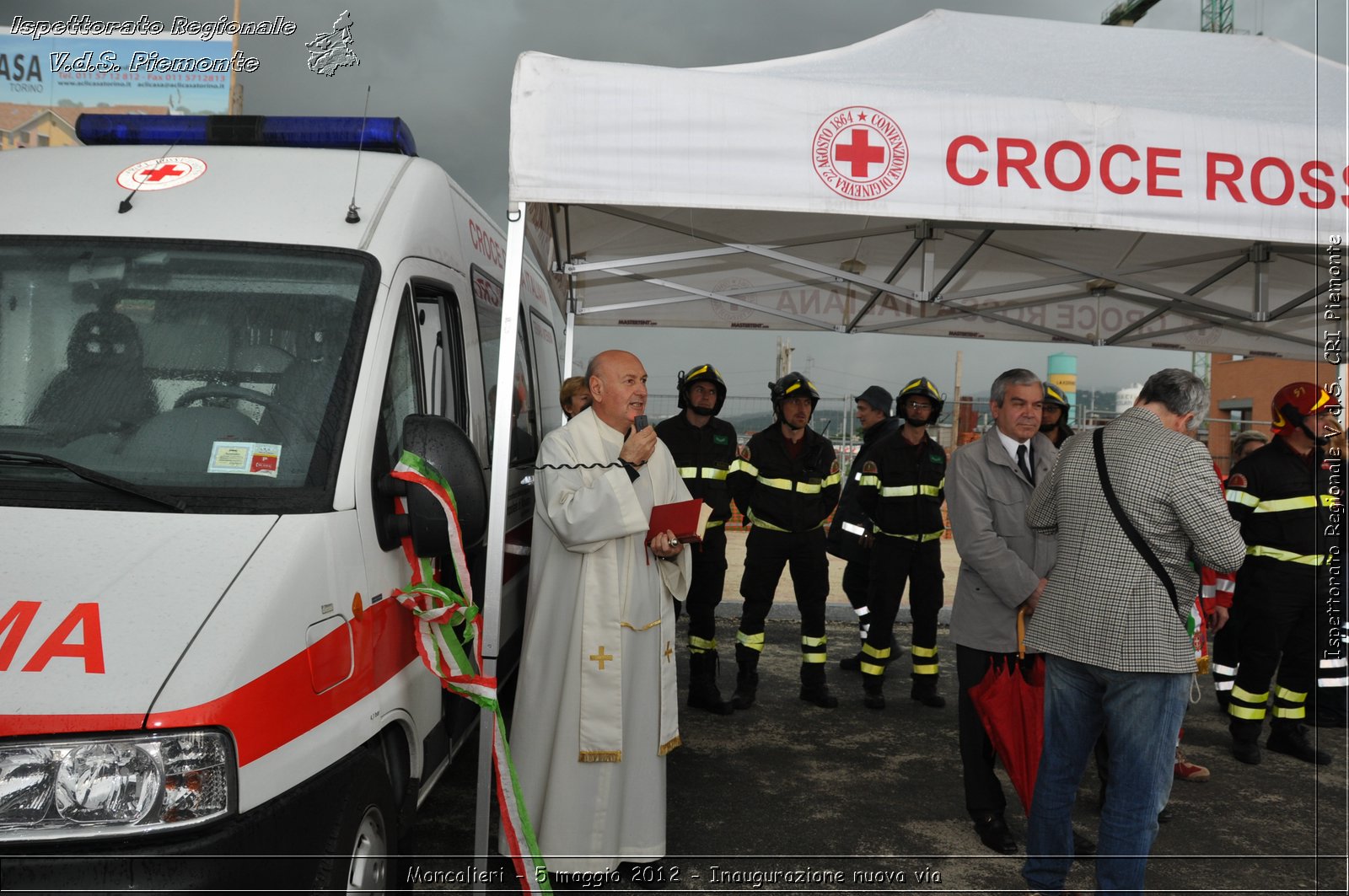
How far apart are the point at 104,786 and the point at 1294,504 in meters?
6.01

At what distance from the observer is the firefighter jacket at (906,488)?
6602 mm

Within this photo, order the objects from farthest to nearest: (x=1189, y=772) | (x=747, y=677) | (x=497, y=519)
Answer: (x=747, y=677)
(x=1189, y=772)
(x=497, y=519)

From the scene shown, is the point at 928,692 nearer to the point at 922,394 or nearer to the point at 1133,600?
the point at 922,394

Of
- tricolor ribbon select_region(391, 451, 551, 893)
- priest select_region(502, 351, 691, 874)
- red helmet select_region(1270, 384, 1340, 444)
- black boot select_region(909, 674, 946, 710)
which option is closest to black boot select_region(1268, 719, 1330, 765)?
red helmet select_region(1270, 384, 1340, 444)

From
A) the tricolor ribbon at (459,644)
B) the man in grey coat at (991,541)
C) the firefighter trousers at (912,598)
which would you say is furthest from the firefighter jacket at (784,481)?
the tricolor ribbon at (459,644)

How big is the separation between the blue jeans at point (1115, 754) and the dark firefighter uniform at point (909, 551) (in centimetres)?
284

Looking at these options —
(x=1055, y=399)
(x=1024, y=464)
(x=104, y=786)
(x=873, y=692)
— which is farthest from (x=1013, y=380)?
(x=104, y=786)

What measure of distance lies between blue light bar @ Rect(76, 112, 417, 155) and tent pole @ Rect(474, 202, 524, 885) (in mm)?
696

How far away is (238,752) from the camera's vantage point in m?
2.17

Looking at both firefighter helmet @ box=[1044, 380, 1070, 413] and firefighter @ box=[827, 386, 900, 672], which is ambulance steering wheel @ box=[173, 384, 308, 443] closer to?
firefighter helmet @ box=[1044, 380, 1070, 413]

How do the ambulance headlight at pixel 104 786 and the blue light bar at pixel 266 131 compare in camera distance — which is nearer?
the ambulance headlight at pixel 104 786

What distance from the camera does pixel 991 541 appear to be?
165 inches

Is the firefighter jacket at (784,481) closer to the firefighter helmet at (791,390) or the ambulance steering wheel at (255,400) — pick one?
the firefighter helmet at (791,390)

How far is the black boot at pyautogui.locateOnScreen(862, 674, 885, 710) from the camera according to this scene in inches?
255
